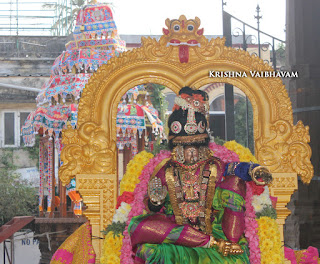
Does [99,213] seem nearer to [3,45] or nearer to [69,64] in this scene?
[69,64]

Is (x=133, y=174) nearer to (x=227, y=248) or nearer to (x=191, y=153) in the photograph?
(x=191, y=153)

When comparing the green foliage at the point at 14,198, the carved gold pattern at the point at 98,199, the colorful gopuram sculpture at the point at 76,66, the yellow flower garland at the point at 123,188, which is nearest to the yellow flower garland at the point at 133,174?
the yellow flower garland at the point at 123,188

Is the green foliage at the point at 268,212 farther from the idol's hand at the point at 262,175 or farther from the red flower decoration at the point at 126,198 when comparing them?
the red flower decoration at the point at 126,198

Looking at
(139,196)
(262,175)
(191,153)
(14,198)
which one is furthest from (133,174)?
(14,198)

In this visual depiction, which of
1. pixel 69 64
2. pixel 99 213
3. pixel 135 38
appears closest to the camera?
pixel 99 213

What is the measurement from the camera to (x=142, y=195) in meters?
4.25

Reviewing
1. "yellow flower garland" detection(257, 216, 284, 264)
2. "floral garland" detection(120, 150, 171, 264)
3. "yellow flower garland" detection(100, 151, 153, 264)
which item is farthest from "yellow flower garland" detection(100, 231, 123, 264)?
"yellow flower garland" detection(257, 216, 284, 264)

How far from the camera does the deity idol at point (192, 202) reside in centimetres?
383

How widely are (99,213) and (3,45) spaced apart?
15.6 meters

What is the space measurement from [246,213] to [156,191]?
708 mm

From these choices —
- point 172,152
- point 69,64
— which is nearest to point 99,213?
point 172,152

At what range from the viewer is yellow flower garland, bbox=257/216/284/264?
4.18m

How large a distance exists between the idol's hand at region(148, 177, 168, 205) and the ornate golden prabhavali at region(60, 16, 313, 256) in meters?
0.60

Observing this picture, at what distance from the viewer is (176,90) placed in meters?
4.70
